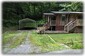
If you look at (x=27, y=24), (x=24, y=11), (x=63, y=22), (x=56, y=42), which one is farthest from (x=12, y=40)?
(x=63, y=22)

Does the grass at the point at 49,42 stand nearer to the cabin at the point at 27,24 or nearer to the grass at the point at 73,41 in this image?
the grass at the point at 73,41

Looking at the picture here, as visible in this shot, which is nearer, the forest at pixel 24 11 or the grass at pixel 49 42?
the grass at pixel 49 42

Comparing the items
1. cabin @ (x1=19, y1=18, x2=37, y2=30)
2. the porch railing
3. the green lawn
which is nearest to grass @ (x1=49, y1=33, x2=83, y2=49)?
the green lawn

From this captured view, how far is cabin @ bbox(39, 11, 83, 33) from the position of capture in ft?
84.6

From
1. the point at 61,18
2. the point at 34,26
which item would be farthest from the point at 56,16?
the point at 34,26

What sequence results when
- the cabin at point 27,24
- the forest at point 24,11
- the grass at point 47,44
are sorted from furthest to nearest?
the cabin at point 27,24 → the forest at point 24,11 → the grass at point 47,44

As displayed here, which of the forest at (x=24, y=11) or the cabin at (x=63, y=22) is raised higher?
the forest at (x=24, y=11)

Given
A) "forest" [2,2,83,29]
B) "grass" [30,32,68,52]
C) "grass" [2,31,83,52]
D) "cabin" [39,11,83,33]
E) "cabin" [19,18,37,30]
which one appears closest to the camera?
"grass" [30,32,68,52]

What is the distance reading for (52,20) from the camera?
29203 millimetres

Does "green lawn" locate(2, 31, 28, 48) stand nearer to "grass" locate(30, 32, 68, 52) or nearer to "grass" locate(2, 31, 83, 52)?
"grass" locate(2, 31, 83, 52)

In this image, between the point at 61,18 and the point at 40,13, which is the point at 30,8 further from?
the point at 61,18

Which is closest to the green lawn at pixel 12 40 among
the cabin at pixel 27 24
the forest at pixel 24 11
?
the forest at pixel 24 11

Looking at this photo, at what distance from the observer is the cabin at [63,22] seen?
25781 millimetres

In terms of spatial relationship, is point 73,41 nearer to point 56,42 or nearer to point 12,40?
→ point 56,42
